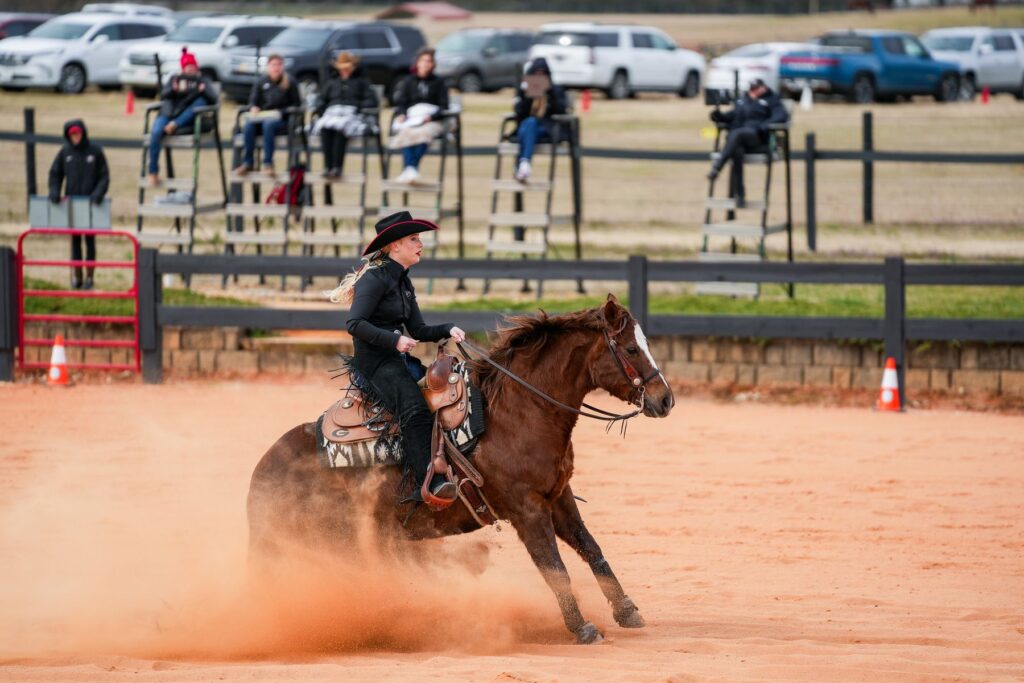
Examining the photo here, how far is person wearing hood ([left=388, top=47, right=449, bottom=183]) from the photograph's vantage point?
1784 cm

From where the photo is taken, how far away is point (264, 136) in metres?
18.7

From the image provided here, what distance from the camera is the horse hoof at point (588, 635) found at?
293 inches

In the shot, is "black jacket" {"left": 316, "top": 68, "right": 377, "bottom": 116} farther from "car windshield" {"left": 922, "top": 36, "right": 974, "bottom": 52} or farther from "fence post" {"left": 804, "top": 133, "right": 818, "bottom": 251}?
"car windshield" {"left": 922, "top": 36, "right": 974, "bottom": 52}

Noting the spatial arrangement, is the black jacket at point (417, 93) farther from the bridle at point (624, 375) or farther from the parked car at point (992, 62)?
the parked car at point (992, 62)

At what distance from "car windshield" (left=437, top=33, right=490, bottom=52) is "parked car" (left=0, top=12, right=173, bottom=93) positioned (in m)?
7.22

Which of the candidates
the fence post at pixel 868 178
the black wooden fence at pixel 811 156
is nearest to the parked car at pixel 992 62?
the fence post at pixel 868 178

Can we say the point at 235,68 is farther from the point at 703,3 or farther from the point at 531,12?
the point at 703,3

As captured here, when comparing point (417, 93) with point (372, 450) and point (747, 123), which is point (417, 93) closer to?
point (747, 123)

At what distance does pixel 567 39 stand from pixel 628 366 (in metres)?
28.7

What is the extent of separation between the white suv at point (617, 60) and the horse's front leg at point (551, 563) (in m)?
28.0

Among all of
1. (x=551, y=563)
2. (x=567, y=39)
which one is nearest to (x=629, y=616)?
(x=551, y=563)

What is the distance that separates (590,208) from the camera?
24234 millimetres

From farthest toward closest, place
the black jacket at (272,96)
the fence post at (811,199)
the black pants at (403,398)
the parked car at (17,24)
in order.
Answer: the parked car at (17,24)
the fence post at (811,199)
the black jacket at (272,96)
the black pants at (403,398)

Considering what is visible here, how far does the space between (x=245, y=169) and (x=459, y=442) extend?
1165 centimetres
